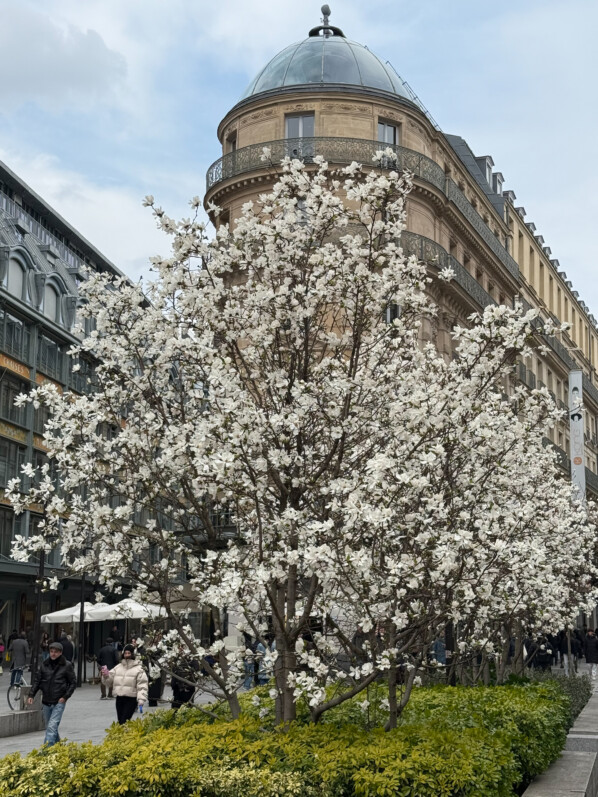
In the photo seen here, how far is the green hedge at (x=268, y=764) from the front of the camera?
873 centimetres

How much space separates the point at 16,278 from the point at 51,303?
4.33 metres

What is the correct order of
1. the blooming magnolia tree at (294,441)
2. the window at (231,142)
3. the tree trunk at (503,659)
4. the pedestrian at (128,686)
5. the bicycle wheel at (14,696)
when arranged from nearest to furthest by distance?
the blooming magnolia tree at (294,441) < the pedestrian at (128,686) < the tree trunk at (503,659) < the bicycle wheel at (14,696) < the window at (231,142)

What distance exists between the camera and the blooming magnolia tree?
970cm

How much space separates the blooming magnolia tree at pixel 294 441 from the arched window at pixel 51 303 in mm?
41741

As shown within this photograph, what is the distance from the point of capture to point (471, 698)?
14055mm

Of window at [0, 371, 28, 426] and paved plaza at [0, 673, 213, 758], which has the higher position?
window at [0, 371, 28, 426]

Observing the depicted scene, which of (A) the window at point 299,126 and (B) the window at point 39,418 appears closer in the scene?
(A) the window at point 299,126

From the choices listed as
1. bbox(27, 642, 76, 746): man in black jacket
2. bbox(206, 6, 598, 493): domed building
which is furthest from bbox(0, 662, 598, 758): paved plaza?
bbox(206, 6, 598, 493): domed building

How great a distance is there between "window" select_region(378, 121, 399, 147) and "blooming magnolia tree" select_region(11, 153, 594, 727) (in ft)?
86.6

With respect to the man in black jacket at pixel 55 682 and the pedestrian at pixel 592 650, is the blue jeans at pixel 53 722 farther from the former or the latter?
the pedestrian at pixel 592 650

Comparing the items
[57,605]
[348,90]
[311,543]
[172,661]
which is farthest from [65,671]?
[57,605]

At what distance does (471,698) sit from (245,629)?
428 centimetres

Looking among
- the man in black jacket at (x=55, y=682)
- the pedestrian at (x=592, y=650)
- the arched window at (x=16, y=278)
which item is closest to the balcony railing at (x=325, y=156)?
the arched window at (x=16, y=278)

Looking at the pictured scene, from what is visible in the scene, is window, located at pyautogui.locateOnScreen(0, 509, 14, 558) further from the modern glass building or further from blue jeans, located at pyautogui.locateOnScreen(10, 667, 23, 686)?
blue jeans, located at pyautogui.locateOnScreen(10, 667, 23, 686)
